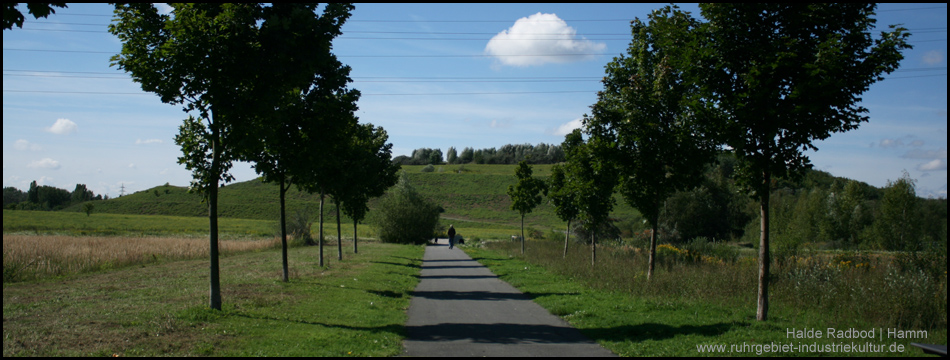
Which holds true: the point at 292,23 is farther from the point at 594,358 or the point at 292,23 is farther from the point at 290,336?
the point at 594,358

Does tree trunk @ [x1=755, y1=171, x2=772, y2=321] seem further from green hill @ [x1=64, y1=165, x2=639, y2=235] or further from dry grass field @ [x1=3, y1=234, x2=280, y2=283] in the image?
green hill @ [x1=64, y1=165, x2=639, y2=235]

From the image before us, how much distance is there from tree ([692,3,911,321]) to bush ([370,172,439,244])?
36272mm

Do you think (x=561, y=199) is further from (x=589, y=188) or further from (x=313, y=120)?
(x=313, y=120)

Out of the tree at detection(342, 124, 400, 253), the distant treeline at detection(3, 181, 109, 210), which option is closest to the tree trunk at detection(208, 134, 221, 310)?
the tree at detection(342, 124, 400, 253)

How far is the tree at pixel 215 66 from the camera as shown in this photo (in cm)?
879

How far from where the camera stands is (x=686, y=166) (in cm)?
1334

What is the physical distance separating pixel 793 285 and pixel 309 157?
35.6 feet

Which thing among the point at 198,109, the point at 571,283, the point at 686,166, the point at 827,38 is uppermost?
the point at 827,38

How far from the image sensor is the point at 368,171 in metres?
24.1

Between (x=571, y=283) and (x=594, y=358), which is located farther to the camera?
(x=571, y=283)

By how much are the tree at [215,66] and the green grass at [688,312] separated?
22.2 ft

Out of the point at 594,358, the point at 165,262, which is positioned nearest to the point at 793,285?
Answer: the point at 594,358

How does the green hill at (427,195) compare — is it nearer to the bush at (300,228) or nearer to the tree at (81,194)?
the tree at (81,194)

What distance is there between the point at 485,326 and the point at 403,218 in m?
35.1
